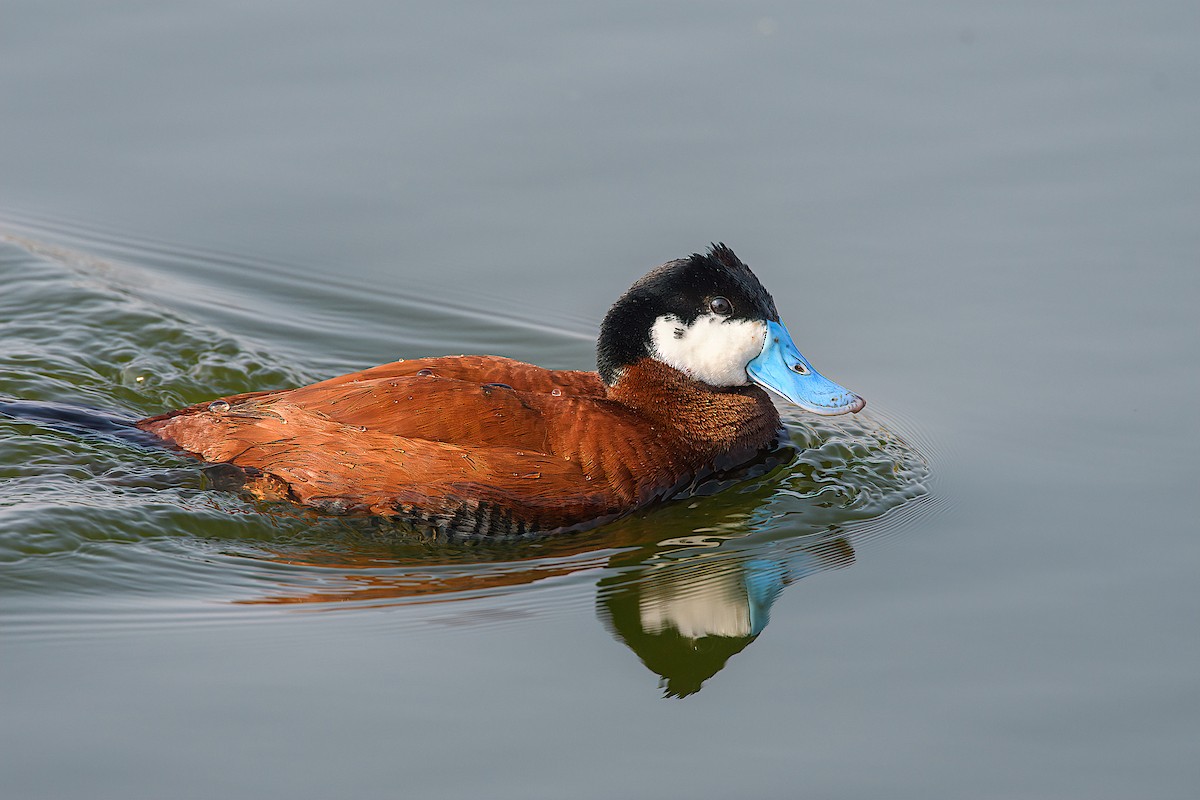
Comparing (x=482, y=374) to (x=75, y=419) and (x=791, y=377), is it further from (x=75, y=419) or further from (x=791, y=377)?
(x=75, y=419)

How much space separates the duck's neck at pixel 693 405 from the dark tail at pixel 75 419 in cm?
233

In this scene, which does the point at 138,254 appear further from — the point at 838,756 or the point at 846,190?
the point at 838,756

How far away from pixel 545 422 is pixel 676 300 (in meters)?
0.92

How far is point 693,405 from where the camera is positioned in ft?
23.5

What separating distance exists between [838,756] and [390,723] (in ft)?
5.00

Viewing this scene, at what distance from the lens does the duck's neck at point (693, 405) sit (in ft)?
23.2

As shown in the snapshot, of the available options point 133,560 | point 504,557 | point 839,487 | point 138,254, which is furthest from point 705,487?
point 138,254

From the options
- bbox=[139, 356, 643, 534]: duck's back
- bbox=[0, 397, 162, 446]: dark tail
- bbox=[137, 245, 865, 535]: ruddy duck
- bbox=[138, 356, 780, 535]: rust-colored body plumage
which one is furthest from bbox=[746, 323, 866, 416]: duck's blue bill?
bbox=[0, 397, 162, 446]: dark tail

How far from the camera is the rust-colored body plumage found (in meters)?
6.41

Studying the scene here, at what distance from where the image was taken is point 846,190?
9.26m

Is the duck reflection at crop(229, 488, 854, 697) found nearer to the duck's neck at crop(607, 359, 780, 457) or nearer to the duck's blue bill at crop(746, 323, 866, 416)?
the duck's neck at crop(607, 359, 780, 457)

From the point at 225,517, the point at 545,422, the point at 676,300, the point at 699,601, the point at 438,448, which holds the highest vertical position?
the point at 676,300

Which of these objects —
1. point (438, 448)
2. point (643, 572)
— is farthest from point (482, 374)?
point (643, 572)

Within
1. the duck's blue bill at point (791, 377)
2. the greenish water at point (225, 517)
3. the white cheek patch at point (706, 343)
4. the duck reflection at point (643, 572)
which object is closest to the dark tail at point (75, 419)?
the greenish water at point (225, 517)
